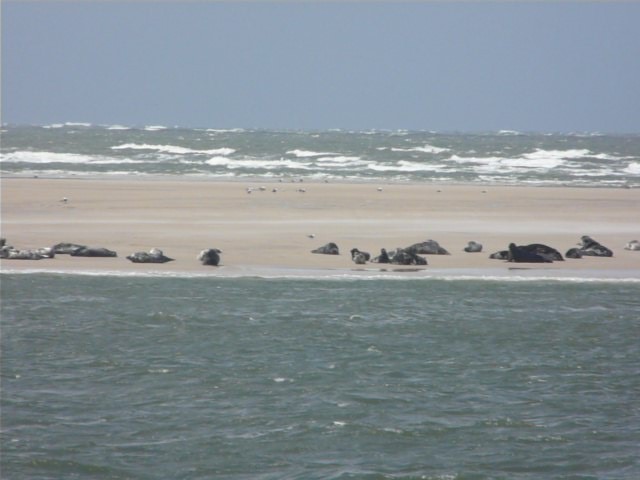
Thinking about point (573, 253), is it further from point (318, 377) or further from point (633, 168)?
point (633, 168)

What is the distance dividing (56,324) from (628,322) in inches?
274

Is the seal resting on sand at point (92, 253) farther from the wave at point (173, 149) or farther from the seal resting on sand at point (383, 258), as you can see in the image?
the wave at point (173, 149)

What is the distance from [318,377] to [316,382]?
190 millimetres

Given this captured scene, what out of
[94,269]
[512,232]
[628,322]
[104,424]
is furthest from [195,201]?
[104,424]

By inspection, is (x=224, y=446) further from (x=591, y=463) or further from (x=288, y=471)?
(x=591, y=463)

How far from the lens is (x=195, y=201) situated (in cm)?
2847

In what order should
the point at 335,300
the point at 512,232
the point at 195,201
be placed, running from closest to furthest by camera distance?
the point at 335,300
the point at 512,232
the point at 195,201

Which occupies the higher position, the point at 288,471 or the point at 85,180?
the point at 85,180

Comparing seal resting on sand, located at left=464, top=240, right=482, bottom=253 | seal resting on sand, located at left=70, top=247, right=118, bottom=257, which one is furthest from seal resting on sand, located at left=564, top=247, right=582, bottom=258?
seal resting on sand, located at left=70, top=247, right=118, bottom=257

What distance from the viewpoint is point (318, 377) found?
33.7 feet

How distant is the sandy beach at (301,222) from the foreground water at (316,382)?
2.59m

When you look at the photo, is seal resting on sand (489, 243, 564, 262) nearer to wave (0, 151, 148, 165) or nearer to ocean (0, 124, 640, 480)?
ocean (0, 124, 640, 480)

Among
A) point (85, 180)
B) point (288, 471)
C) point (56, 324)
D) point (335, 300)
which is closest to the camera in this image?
point (288, 471)

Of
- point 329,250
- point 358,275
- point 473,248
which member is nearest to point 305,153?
point 473,248
